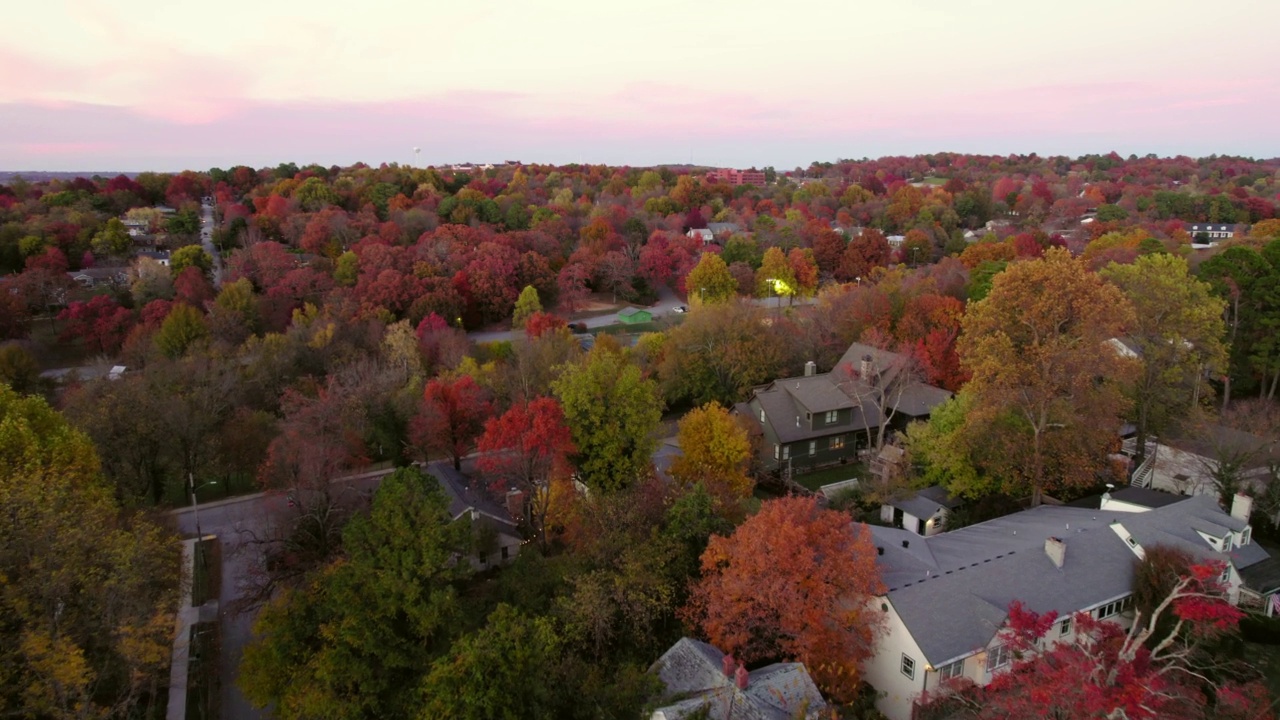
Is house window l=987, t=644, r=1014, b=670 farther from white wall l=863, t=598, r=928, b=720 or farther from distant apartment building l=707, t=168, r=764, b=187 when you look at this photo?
distant apartment building l=707, t=168, r=764, b=187

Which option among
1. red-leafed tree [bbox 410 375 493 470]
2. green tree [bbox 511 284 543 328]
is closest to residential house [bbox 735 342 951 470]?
red-leafed tree [bbox 410 375 493 470]

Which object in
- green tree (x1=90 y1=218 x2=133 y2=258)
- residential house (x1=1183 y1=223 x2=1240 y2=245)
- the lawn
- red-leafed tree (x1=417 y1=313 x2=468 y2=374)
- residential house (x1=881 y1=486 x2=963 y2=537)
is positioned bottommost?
the lawn

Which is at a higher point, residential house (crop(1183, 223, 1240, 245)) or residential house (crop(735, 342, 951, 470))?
residential house (crop(1183, 223, 1240, 245))

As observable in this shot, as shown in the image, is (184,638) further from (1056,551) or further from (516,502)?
(1056,551)

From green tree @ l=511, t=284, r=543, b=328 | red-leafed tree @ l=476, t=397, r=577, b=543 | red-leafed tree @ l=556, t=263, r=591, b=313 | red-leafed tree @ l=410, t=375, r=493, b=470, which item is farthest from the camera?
red-leafed tree @ l=556, t=263, r=591, b=313

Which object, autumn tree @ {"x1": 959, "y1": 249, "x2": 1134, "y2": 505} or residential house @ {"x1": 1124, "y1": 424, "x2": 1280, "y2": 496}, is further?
residential house @ {"x1": 1124, "y1": 424, "x2": 1280, "y2": 496}

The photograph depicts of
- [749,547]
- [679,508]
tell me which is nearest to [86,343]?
[679,508]

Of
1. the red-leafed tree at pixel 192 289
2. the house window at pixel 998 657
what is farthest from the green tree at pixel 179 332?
the house window at pixel 998 657

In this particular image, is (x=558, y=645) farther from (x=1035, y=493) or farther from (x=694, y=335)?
(x=694, y=335)
